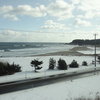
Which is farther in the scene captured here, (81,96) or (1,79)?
(1,79)

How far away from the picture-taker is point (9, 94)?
32.2ft

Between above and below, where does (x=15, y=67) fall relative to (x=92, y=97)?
above

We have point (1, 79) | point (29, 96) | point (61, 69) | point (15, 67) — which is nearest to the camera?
point (29, 96)

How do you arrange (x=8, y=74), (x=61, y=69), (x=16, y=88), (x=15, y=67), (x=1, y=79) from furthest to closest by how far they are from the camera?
(x=61, y=69) → (x=15, y=67) → (x=8, y=74) → (x=1, y=79) → (x=16, y=88)

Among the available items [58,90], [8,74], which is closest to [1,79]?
[8,74]

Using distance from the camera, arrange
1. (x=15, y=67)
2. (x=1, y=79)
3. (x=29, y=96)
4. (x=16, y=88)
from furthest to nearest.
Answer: (x=15, y=67) < (x=1, y=79) < (x=16, y=88) < (x=29, y=96)

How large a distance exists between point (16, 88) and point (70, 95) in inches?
208

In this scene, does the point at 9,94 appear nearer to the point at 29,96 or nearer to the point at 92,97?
the point at 29,96

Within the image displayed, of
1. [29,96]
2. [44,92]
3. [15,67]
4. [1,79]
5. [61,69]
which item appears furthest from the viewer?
[61,69]

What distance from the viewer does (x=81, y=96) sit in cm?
998

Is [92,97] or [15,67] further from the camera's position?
[15,67]

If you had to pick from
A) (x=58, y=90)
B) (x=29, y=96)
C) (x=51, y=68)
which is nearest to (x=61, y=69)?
(x=51, y=68)

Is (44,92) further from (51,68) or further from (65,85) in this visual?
(51,68)

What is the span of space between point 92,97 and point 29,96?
5431mm
